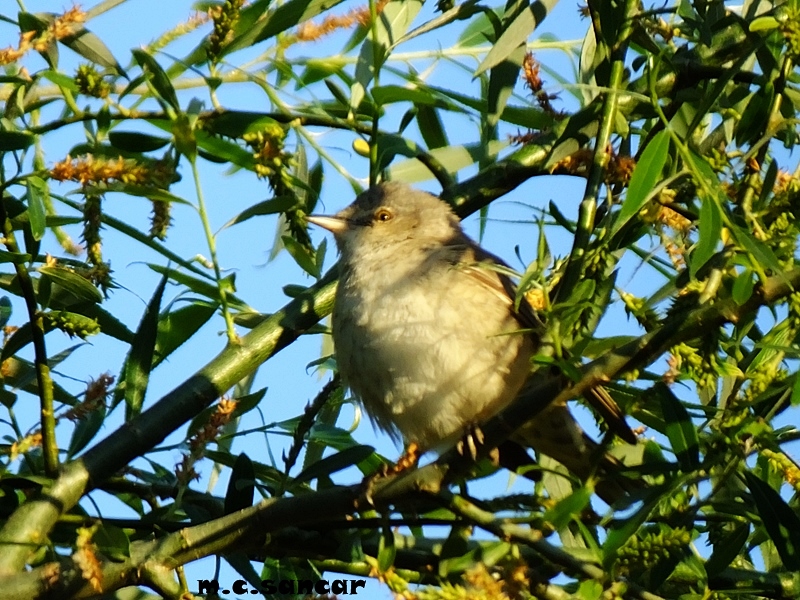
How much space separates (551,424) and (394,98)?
5.58ft

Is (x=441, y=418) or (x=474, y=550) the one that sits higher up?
(x=441, y=418)

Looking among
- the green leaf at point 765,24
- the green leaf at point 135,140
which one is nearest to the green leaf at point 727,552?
the green leaf at point 765,24

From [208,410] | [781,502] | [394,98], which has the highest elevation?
[394,98]

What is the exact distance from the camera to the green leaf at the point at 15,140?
119 inches

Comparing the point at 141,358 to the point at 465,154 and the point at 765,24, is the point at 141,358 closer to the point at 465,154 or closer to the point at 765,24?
the point at 465,154

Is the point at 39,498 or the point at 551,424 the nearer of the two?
the point at 39,498

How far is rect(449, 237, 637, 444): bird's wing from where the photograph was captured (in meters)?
3.20

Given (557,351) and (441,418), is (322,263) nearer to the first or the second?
(441,418)

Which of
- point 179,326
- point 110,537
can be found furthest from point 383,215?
point 110,537

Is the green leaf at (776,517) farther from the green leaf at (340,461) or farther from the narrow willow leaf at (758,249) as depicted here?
the green leaf at (340,461)

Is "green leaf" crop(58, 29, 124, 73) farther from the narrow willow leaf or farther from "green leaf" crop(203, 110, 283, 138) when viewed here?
the narrow willow leaf

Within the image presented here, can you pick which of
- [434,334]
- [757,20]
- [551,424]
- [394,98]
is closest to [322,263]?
[434,334]

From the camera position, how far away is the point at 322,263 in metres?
4.02

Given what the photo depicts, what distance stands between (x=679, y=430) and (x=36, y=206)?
1.66 m
